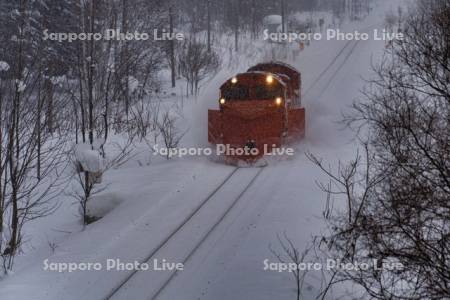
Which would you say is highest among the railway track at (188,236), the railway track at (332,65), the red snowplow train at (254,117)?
the railway track at (332,65)

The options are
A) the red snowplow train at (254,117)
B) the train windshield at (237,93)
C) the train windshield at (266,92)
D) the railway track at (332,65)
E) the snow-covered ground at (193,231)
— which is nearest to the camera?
the snow-covered ground at (193,231)

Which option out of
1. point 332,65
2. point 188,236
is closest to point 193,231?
point 188,236

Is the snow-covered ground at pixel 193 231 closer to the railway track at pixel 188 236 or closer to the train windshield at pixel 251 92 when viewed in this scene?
the railway track at pixel 188 236

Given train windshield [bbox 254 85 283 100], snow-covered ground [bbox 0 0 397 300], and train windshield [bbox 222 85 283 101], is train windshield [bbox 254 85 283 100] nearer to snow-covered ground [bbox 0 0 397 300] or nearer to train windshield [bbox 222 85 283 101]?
train windshield [bbox 222 85 283 101]

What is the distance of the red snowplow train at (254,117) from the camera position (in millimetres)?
15211

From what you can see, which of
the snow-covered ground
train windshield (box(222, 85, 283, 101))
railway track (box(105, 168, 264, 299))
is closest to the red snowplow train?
train windshield (box(222, 85, 283, 101))

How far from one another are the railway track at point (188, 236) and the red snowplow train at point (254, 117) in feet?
2.88

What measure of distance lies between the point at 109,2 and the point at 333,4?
8821 centimetres

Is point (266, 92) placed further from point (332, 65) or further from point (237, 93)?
point (332, 65)

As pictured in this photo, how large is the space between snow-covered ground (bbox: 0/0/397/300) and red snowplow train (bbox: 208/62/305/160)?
717mm

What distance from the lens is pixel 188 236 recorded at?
10570 millimetres

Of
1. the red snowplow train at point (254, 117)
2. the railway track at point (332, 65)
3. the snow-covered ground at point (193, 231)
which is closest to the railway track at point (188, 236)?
the snow-covered ground at point (193, 231)

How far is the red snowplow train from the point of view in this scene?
15211mm

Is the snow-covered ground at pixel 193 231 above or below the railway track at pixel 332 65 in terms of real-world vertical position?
below
